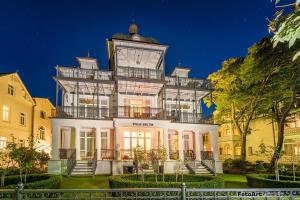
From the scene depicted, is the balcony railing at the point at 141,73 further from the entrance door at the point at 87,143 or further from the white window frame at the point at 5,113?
the white window frame at the point at 5,113

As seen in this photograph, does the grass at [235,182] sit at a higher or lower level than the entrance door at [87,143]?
lower

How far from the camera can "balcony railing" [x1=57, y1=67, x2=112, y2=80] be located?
2616 centimetres

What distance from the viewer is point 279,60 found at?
25.2 m

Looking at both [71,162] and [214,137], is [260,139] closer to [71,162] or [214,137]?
[214,137]

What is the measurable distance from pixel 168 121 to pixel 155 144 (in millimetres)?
3367

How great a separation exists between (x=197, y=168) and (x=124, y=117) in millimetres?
7781

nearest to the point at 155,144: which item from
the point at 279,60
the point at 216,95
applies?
the point at 216,95

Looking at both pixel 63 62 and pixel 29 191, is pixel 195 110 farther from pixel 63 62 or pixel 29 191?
pixel 63 62

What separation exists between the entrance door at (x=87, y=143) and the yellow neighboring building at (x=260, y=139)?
1583cm

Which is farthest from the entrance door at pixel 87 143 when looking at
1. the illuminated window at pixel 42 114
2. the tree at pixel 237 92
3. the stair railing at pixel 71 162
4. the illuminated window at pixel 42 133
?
the tree at pixel 237 92

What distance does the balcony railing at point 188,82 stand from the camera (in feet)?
95.9

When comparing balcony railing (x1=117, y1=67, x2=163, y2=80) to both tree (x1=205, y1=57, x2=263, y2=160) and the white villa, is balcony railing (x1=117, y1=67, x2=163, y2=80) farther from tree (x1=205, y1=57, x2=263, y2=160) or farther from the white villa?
tree (x1=205, y1=57, x2=263, y2=160)

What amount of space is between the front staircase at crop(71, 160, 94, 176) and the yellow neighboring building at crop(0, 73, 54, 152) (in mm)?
4247

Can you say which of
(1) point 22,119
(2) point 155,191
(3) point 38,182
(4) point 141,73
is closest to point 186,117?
(4) point 141,73
